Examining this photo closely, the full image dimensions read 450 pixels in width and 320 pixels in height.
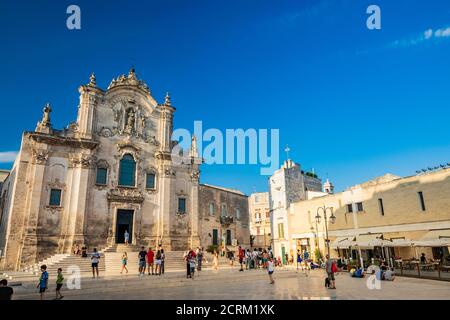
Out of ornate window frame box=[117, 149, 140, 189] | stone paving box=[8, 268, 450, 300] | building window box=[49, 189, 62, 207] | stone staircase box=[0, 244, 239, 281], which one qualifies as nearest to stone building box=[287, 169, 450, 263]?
stone paving box=[8, 268, 450, 300]

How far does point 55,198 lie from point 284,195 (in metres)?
24.3

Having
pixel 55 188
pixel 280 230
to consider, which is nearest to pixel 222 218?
pixel 280 230

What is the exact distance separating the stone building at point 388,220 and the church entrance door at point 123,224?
663 inches

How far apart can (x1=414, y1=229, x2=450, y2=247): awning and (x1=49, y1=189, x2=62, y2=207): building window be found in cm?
2544

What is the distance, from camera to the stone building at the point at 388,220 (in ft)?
71.9

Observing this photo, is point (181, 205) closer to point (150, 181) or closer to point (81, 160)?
point (150, 181)

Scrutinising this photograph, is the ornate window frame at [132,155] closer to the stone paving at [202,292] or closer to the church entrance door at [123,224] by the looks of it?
the church entrance door at [123,224]

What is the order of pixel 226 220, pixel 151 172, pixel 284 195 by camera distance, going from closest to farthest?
pixel 151 172 < pixel 284 195 < pixel 226 220

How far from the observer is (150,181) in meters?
29.6

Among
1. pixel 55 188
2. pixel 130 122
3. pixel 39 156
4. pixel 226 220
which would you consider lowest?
pixel 226 220

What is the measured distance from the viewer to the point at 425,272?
19.0m
